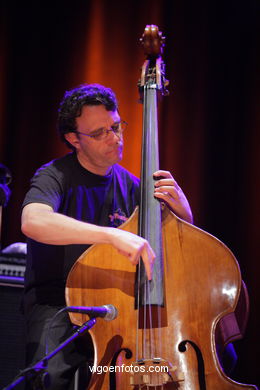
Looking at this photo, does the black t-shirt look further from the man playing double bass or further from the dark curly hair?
the dark curly hair

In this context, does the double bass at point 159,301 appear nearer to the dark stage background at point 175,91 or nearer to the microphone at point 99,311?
the microphone at point 99,311

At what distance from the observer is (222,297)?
157 cm

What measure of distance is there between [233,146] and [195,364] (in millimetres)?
1910

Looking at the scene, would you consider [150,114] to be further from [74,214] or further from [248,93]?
[248,93]

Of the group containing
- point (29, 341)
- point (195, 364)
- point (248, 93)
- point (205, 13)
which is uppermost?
point (205, 13)

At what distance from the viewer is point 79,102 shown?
2248 millimetres

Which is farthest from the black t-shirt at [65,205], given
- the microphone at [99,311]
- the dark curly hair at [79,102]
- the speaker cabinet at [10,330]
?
the speaker cabinet at [10,330]

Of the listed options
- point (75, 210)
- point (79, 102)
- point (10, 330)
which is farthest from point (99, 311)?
point (10, 330)

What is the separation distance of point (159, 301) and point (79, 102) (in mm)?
1121

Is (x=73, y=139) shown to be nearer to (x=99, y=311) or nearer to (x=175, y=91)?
(x=99, y=311)

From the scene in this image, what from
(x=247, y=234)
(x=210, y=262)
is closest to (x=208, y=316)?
(x=210, y=262)

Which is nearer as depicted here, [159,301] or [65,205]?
[159,301]

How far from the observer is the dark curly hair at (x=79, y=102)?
2.22m

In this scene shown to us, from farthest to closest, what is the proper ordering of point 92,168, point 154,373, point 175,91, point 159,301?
point 175,91 → point 92,168 → point 159,301 → point 154,373
